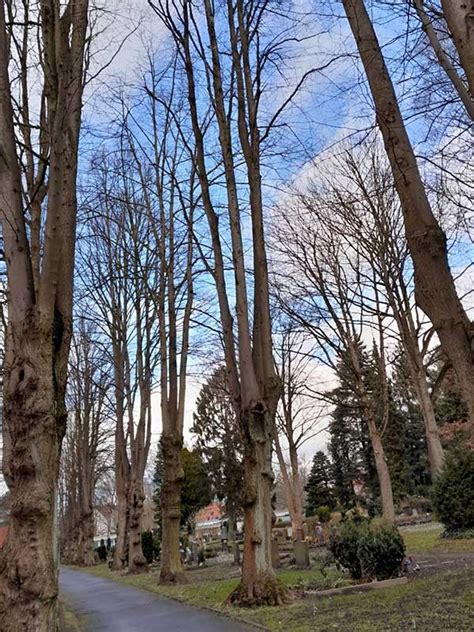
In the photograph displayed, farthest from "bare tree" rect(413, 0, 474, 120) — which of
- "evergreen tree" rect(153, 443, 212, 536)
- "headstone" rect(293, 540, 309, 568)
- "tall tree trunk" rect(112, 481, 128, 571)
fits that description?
"evergreen tree" rect(153, 443, 212, 536)

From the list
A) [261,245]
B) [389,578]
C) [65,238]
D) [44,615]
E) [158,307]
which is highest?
[158,307]

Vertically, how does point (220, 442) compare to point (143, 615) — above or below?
above

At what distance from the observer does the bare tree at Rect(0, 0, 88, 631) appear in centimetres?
458

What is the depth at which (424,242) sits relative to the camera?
14.4ft

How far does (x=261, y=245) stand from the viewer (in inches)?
424

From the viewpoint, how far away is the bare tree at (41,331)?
4578 millimetres

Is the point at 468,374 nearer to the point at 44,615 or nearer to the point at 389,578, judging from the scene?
the point at 44,615

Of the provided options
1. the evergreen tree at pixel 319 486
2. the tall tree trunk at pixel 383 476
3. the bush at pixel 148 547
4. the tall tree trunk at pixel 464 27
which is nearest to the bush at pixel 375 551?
the tall tree trunk at pixel 464 27

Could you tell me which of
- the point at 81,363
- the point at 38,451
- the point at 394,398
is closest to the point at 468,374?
the point at 38,451

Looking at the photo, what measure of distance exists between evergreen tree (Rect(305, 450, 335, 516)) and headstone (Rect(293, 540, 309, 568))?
29.0 m

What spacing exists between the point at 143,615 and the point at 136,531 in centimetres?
1217

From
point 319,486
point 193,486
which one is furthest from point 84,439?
point 319,486

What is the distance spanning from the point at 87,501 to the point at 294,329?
22.6 metres

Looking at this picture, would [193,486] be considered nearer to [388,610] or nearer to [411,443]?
[411,443]
